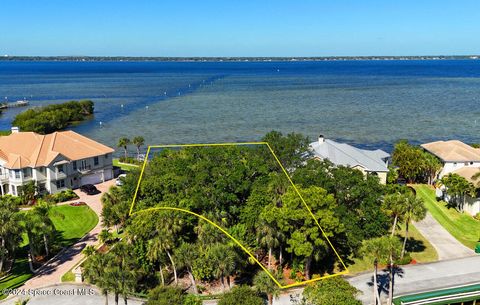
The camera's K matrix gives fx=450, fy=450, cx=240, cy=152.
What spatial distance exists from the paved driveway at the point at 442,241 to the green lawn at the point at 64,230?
34.1m

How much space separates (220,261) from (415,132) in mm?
84203

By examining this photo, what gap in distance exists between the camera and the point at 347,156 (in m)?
56.7

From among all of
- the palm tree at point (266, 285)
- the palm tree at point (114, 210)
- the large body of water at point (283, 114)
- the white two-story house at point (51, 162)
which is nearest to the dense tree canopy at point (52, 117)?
the large body of water at point (283, 114)

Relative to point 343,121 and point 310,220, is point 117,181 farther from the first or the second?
point 343,121

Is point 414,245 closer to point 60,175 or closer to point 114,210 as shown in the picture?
point 114,210

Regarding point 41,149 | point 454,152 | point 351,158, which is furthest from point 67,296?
point 454,152

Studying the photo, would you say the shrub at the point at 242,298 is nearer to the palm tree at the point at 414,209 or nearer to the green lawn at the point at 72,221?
the palm tree at the point at 414,209

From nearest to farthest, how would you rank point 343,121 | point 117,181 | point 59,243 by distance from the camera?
1. point 59,243
2. point 117,181
3. point 343,121

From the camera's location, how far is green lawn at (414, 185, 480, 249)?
44.1 meters

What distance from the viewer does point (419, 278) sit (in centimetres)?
3597

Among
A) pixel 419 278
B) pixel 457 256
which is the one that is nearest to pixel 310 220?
pixel 419 278

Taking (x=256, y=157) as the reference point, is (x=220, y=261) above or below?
below

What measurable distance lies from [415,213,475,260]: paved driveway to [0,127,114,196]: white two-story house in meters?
41.9

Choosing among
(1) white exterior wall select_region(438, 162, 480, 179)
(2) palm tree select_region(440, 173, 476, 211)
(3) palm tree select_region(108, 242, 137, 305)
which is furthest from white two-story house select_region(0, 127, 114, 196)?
(1) white exterior wall select_region(438, 162, 480, 179)
